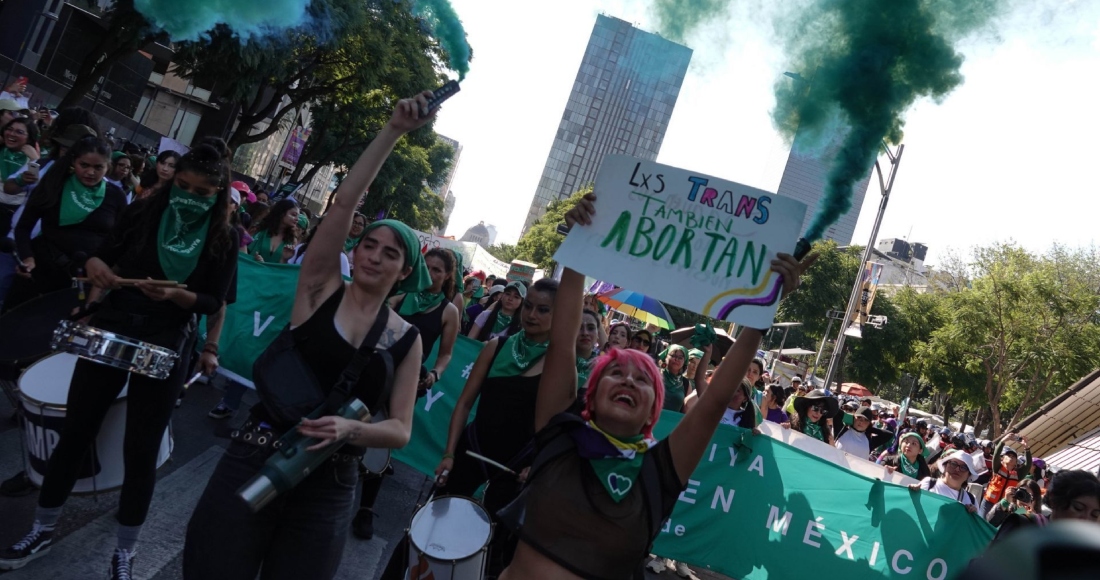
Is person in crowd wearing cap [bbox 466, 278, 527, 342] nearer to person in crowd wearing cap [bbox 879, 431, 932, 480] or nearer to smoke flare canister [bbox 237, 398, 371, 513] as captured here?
person in crowd wearing cap [bbox 879, 431, 932, 480]

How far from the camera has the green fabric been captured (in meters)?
2.85

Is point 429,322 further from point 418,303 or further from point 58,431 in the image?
point 58,431

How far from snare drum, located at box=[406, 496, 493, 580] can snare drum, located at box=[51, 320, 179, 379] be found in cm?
125

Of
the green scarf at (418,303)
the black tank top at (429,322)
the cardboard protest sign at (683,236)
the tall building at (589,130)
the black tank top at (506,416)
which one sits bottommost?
the black tank top at (506,416)

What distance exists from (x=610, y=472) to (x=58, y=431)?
2612 mm

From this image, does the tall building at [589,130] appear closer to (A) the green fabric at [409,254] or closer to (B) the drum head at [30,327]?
(B) the drum head at [30,327]

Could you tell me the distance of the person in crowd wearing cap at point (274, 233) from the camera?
773cm

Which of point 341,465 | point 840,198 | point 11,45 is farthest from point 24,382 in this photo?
point 11,45

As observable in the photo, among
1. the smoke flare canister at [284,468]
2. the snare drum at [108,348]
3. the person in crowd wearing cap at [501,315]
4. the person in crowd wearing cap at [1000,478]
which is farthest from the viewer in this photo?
the person in crowd wearing cap at [1000,478]

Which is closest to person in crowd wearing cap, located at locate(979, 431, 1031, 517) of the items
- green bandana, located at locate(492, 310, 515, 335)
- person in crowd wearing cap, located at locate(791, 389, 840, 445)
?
person in crowd wearing cap, located at locate(791, 389, 840, 445)

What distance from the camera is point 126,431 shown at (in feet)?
10.9

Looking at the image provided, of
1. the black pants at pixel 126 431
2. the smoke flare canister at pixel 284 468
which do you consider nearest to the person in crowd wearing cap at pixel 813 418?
the black pants at pixel 126 431

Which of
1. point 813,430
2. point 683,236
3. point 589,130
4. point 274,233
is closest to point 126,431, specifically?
point 683,236

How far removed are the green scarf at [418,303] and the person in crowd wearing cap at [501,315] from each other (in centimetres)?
123
